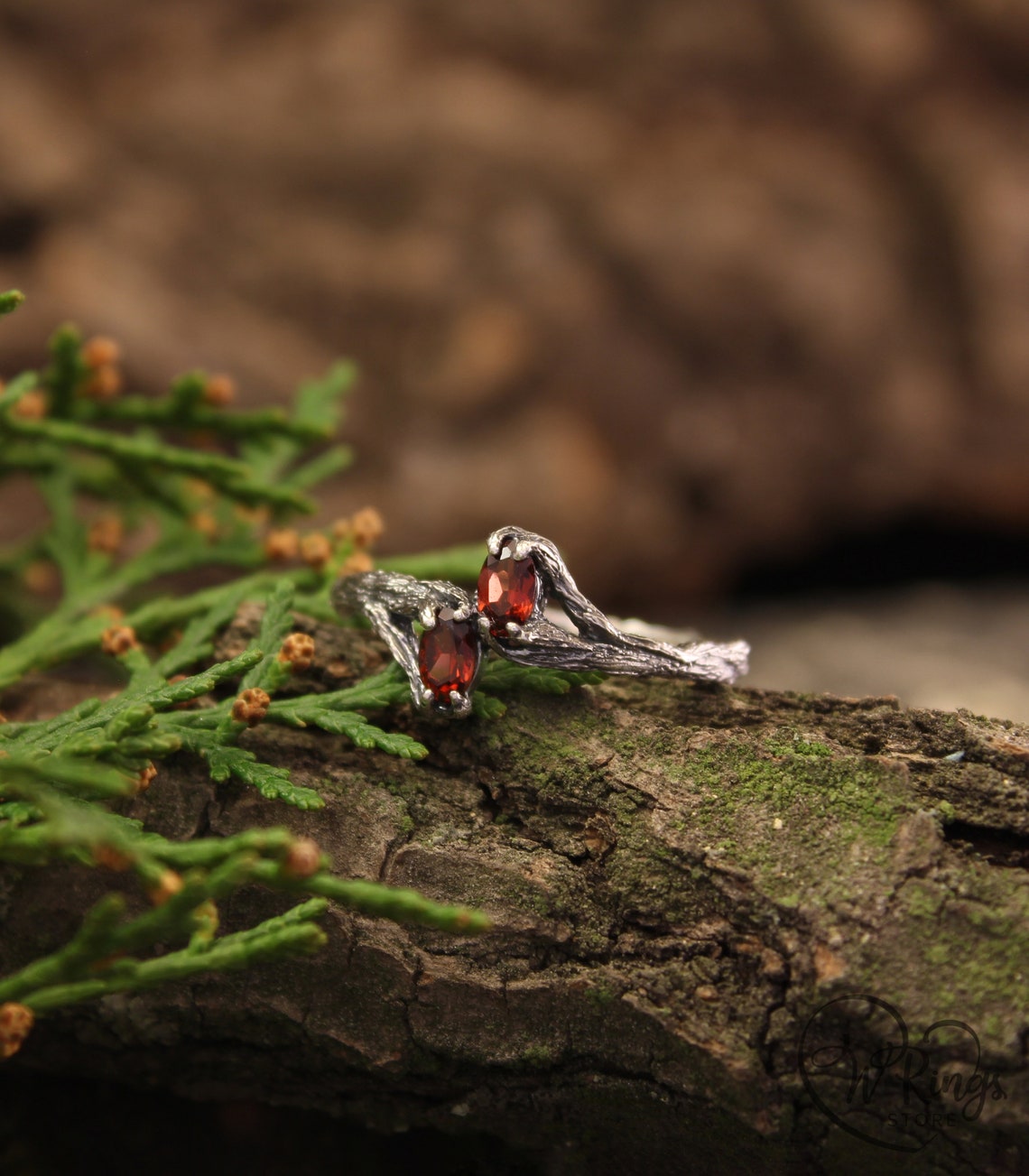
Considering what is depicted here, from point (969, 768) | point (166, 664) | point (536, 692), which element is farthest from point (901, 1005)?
point (166, 664)

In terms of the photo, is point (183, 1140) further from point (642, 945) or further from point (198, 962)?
point (642, 945)

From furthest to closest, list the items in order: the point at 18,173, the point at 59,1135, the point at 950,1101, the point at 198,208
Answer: the point at 198,208 < the point at 18,173 < the point at 59,1135 < the point at 950,1101

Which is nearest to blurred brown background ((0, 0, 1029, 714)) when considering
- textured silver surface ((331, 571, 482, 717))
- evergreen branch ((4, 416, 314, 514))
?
evergreen branch ((4, 416, 314, 514))

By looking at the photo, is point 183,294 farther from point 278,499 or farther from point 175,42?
point 278,499

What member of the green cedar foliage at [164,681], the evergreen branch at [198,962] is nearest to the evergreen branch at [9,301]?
the green cedar foliage at [164,681]

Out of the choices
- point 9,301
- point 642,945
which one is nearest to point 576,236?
point 9,301

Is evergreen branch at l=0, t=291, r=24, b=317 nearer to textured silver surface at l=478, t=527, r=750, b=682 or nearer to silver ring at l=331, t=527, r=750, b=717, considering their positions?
silver ring at l=331, t=527, r=750, b=717
